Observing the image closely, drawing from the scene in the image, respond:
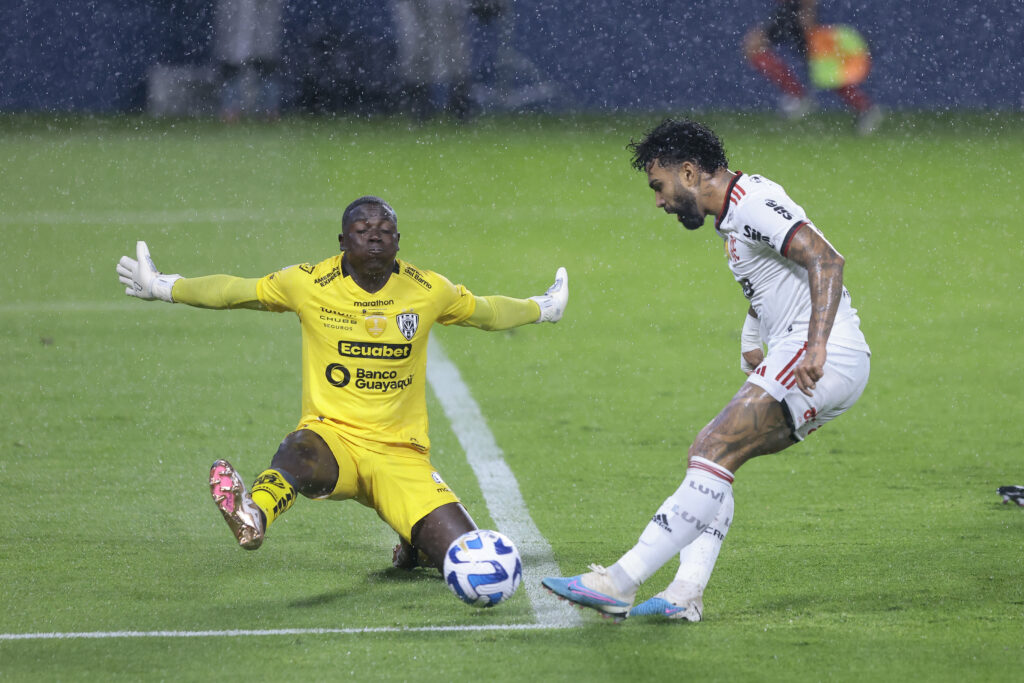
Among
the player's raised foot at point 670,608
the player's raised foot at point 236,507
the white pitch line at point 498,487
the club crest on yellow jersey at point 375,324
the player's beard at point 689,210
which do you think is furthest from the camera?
the club crest on yellow jersey at point 375,324

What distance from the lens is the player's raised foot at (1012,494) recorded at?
6281 mm

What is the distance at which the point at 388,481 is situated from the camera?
16.8 feet

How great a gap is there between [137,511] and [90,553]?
609mm

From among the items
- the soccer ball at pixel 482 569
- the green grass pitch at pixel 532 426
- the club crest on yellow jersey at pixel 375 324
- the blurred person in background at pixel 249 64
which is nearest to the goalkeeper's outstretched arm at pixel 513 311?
the club crest on yellow jersey at pixel 375 324

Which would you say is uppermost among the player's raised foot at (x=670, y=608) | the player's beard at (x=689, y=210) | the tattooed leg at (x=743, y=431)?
the player's beard at (x=689, y=210)

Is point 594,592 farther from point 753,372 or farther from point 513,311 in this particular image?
point 513,311

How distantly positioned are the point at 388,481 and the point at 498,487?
5.15 feet

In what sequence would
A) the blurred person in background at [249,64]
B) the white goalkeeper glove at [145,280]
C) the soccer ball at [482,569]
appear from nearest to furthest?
the soccer ball at [482,569] < the white goalkeeper glove at [145,280] < the blurred person in background at [249,64]

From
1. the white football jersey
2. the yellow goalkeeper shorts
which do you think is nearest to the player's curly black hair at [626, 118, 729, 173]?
the white football jersey

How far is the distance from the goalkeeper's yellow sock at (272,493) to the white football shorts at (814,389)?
62.8 inches

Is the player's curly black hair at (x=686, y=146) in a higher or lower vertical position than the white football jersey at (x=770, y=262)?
higher

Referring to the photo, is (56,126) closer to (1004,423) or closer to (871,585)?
(1004,423)

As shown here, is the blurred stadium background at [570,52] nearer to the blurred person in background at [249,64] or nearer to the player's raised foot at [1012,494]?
the blurred person in background at [249,64]

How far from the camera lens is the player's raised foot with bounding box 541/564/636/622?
464 cm
